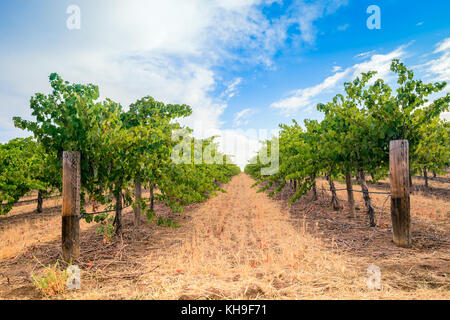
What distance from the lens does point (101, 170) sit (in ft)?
19.3

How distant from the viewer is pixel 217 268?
459cm

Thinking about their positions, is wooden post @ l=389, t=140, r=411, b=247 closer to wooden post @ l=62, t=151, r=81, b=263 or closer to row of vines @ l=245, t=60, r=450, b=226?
row of vines @ l=245, t=60, r=450, b=226

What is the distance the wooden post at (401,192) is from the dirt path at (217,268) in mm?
1585

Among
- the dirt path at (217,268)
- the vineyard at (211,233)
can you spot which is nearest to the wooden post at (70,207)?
the vineyard at (211,233)

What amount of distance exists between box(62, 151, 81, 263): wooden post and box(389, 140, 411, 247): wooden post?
7.01 m

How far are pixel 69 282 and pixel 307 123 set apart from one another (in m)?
10.4

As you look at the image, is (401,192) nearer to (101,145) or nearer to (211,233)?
(211,233)

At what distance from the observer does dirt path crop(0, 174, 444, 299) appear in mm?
3619

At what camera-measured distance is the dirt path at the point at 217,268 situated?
362 centimetres

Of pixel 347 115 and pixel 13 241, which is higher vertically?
pixel 347 115

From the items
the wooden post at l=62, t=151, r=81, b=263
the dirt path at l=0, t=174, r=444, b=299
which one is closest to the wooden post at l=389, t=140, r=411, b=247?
the dirt path at l=0, t=174, r=444, b=299

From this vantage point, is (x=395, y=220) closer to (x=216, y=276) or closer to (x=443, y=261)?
(x=443, y=261)

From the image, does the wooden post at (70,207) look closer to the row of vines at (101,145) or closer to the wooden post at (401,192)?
the row of vines at (101,145)
